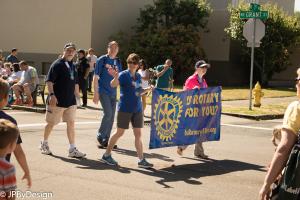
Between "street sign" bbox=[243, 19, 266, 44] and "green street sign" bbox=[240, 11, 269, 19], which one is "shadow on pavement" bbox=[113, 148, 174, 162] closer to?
"green street sign" bbox=[240, 11, 269, 19]

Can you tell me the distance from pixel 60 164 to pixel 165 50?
2277cm

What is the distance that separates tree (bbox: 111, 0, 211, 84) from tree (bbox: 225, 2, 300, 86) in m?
2.13

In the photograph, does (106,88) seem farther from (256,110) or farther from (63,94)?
(256,110)

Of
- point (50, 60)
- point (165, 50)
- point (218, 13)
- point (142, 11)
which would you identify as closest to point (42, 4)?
point (50, 60)

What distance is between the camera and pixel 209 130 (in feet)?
33.4

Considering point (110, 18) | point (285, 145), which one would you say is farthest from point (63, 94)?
point (110, 18)

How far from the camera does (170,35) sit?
101ft

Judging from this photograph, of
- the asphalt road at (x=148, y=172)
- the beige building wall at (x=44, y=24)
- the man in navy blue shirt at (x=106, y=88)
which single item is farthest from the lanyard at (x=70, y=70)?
the beige building wall at (x=44, y=24)

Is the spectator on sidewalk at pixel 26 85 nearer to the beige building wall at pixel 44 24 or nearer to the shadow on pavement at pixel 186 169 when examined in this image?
the shadow on pavement at pixel 186 169

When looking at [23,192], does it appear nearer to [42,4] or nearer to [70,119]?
[70,119]

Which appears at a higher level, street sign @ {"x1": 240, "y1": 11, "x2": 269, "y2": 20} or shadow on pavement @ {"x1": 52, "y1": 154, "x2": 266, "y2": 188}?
street sign @ {"x1": 240, "y1": 11, "x2": 269, "y2": 20}

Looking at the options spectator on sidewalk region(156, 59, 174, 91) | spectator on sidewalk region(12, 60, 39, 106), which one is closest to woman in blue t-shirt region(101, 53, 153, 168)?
spectator on sidewalk region(156, 59, 174, 91)

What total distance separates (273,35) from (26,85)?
18864 millimetres

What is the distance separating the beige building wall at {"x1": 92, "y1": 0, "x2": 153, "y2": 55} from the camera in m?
31.0
